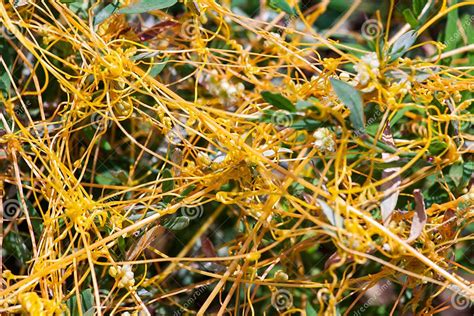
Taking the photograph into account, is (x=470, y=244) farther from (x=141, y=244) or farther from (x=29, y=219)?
(x=29, y=219)

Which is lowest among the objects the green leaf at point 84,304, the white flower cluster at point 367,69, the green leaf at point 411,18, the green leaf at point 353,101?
the green leaf at point 84,304

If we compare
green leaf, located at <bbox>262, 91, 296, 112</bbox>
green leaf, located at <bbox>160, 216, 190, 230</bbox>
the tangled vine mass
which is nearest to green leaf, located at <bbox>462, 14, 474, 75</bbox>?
the tangled vine mass

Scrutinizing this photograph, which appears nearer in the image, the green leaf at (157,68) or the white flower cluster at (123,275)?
the white flower cluster at (123,275)

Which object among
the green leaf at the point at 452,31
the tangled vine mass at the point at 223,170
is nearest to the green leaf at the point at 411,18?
the tangled vine mass at the point at 223,170

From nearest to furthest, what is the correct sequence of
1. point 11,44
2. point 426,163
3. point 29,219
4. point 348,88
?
point 348,88 → point 426,163 → point 29,219 → point 11,44

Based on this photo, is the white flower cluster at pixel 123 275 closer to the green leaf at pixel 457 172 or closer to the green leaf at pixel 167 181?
the green leaf at pixel 167 181

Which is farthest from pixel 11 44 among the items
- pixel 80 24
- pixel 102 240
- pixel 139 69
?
pixel 102 240
